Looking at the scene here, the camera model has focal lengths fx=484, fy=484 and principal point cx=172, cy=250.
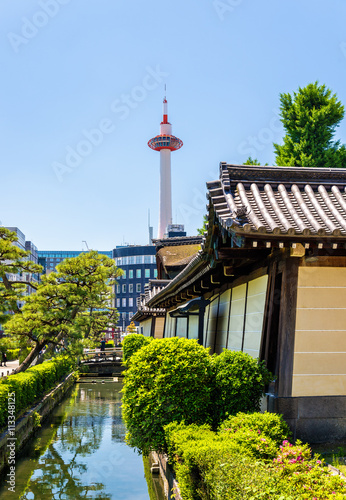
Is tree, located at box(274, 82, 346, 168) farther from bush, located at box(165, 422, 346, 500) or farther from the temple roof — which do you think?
bush, located at box(165, 422, 346, 500)

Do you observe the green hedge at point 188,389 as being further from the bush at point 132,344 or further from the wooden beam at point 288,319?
the bush at point 132,344

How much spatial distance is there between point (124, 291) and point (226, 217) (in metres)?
96.0

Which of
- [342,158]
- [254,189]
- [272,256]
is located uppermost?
Answer: [342,158]

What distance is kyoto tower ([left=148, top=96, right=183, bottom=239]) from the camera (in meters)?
81.4

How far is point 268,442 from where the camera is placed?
20.3 ft

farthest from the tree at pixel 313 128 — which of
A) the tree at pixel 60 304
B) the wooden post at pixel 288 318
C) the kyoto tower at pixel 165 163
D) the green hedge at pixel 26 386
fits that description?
the kyoto tower at pixel 165 163

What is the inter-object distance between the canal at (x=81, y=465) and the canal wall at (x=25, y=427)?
0.36m

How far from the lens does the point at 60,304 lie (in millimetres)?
25531

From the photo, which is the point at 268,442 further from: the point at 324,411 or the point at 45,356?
the point at 45,356

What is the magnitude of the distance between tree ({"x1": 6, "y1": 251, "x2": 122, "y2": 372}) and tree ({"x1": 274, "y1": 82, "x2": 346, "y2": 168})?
1478 centimetres

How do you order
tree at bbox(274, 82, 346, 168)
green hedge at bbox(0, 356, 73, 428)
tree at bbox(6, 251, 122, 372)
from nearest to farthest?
green hedge at bbox(0, 356, 73, 428)
tree at bbox(6, 251, 122, 372)
tree at bbox(274, 82, 346, 168)

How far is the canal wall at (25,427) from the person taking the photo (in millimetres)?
13217

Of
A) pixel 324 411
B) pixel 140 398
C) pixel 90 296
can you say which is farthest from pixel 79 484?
pixel 90 296

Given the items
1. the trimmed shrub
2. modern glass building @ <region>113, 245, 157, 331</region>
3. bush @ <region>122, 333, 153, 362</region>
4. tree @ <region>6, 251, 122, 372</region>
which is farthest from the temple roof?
modern glass building @ <region>113, 245, 157, 331</region>
